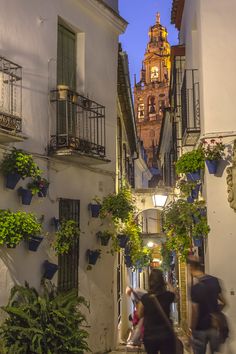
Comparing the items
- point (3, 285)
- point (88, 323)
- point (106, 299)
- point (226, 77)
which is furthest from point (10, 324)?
point (226, 77)

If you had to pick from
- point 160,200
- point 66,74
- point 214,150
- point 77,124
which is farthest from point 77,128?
point 160,200

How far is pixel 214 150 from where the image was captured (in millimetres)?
8266

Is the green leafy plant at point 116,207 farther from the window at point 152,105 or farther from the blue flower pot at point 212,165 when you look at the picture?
the window at point 152,105

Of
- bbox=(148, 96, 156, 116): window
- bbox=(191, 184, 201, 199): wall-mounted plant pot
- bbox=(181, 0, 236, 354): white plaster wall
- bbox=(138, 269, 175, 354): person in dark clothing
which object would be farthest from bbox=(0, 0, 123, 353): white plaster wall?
bbox=(148, 96, 156, 116): window

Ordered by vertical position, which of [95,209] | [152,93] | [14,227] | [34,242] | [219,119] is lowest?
[34,242]

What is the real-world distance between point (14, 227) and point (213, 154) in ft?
11.7

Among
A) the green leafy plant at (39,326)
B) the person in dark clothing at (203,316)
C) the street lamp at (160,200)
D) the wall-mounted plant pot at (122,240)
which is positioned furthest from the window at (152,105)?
the person in dark clothing at (203,316)

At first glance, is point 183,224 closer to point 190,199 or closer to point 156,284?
point 190,199

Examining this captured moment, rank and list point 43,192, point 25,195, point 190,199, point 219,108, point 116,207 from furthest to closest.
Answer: point 116,207, point 190,199, point 219,108, point 43,192, point 25,195

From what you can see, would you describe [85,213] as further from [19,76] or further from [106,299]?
[19,76]

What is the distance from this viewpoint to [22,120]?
824cm

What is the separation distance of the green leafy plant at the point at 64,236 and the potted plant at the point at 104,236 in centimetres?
131

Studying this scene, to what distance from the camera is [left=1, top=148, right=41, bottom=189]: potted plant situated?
743 centimetres

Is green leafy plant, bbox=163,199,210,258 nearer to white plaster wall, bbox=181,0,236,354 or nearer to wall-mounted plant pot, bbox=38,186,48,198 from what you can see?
white plaster wall, bbox=181,0,236,354
